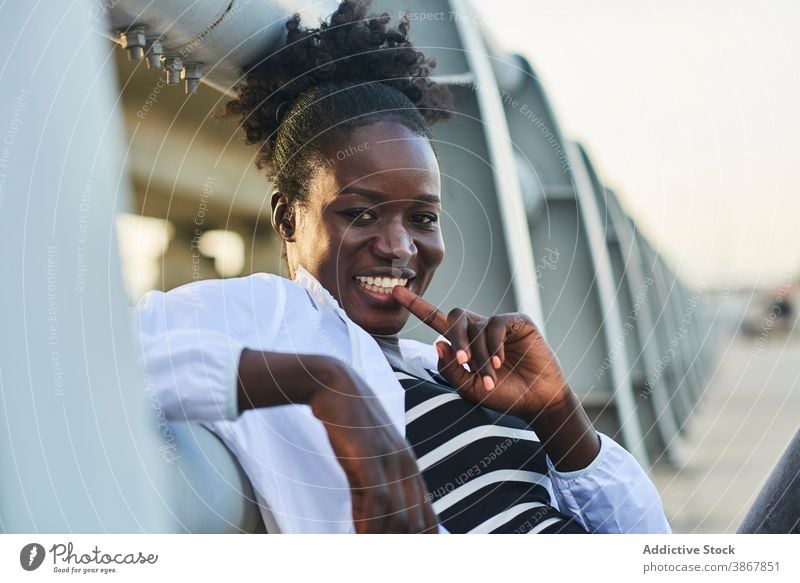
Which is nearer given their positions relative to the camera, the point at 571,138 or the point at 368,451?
the point at 368,451

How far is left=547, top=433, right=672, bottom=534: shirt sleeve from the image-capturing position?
1249mm

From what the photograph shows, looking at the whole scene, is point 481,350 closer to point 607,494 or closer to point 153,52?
point 607,494

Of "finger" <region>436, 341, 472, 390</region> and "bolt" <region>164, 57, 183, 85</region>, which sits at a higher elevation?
"bolt" <region>164, 57, 183, 85</region>

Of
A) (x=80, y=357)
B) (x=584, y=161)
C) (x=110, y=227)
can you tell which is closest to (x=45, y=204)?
(x=110, y=227)

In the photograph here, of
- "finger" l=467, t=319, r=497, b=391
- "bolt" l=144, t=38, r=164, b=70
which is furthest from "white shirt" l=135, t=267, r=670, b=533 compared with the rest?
"bolt" l=144, t=38, r=164, b=70

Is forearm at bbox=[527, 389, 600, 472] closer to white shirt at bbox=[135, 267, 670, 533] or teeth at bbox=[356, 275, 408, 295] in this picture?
white shirt at bbox=[135, 267, 670, 533]

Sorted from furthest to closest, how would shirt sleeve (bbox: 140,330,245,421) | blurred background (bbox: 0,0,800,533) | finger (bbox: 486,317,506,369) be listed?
blurred background (bbox: 0,0,800,533) → finger (bbox: 486,317,506,369) → shirt sleeve (bbox: 140,330,245,421)

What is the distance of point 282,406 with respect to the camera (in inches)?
44.9

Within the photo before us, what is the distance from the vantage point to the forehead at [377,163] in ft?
3.91

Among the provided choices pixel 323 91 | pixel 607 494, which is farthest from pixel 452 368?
pixel 323 91

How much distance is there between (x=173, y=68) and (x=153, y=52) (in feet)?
0.18

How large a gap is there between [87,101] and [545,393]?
25.7 inches

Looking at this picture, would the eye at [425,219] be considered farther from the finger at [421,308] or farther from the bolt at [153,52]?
the bolt at [153,52]

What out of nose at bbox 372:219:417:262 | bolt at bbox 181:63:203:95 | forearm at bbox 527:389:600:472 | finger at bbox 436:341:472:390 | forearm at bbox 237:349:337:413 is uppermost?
bolt at bbox 181:63:203:95
